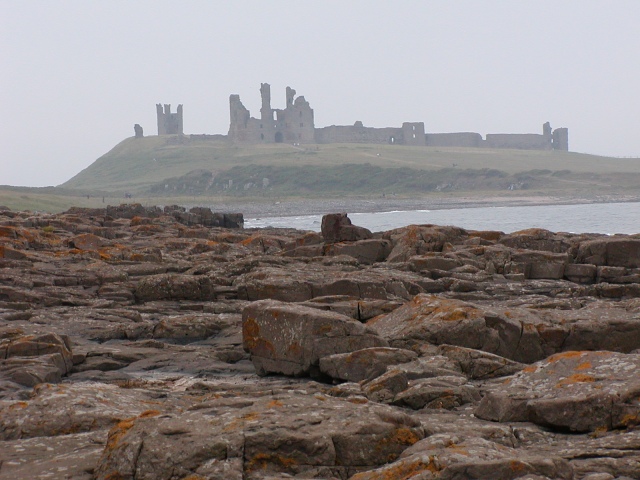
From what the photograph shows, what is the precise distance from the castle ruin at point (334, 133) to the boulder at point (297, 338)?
13558cm

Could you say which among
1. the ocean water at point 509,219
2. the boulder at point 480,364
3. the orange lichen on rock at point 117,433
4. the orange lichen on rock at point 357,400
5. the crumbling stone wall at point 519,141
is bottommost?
the ocean water at point 509,219

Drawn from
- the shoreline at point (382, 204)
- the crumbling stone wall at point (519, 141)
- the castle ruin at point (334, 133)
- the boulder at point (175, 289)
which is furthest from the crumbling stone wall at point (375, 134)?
the boulder at point (175, 289)

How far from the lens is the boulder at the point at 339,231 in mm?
20938

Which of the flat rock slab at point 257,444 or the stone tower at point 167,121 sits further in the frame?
the stone tower at point 167,121

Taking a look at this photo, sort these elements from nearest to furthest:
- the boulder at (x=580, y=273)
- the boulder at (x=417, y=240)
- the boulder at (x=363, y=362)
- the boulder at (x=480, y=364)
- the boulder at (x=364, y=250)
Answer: the boulder at (x=480, y=364), the boulder at (x=363, y=362), the boulder at (x=580, y=273), the boulder at (x=417, y=240), the boulder at (x=364, y=250)

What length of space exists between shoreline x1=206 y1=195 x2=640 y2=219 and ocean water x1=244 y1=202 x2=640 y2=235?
8.14 feet

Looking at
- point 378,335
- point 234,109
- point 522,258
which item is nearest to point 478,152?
point 234,109

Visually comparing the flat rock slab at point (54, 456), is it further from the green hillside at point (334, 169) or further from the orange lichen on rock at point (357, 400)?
the green hillside at point (334, 169)

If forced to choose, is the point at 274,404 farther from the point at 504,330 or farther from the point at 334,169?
the point at 334,169

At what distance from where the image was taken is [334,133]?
154625 mm

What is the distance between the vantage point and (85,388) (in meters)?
7.08

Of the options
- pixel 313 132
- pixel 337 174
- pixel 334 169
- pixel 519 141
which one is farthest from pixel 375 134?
pixel 337 174

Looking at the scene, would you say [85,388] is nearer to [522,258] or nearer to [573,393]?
[573,393]

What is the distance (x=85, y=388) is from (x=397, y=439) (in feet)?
9.81
